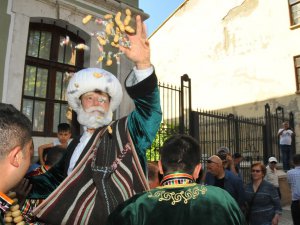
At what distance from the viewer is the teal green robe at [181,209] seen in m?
1.65

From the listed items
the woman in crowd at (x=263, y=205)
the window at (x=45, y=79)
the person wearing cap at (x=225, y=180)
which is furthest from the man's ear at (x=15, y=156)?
the window at (x=45, y=79)

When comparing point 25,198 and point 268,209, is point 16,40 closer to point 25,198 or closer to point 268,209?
point 25,198

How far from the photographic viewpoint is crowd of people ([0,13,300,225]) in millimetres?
1663

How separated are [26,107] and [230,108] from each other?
40.0 feet

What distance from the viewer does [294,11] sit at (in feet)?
49.5

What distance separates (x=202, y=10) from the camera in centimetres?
1884

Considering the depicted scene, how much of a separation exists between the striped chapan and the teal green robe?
0.10 meters

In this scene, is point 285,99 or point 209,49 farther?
point 209,49

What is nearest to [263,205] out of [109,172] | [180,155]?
[180,155]

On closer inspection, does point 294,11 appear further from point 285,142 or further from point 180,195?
point 180,195

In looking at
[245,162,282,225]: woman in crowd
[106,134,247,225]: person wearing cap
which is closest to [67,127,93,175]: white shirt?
[106,134,247,225]: person wearing cap

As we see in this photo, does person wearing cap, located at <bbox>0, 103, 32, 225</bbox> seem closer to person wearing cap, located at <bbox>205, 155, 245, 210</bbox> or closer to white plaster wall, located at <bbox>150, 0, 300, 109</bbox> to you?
person wearing cap, located at <bbox>205, 155, 245, 210</bbox>

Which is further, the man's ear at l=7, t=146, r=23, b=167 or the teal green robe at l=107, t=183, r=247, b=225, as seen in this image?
the teal green robe at l=107, t=183, r=247, b=225

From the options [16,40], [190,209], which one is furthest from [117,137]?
[16,40]
